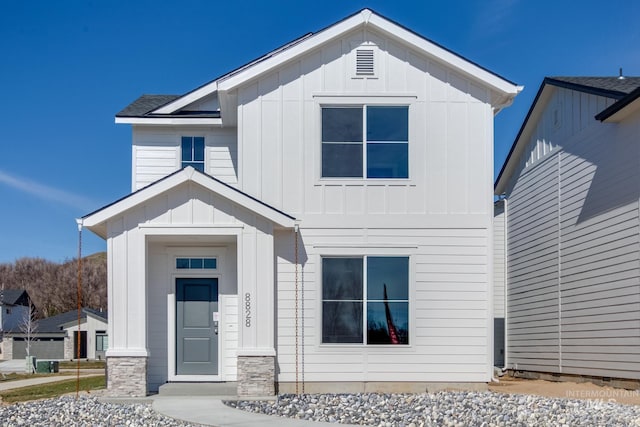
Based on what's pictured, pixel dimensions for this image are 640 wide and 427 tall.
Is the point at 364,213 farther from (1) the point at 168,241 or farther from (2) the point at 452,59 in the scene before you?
(1) the point at 168,241

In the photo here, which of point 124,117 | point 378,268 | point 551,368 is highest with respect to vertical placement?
point 124,117

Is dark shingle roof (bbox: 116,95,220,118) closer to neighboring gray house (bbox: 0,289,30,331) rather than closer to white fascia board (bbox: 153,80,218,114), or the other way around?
white fascia board (bbox: 153,80,218,114)

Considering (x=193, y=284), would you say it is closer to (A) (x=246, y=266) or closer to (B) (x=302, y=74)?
(A) (x=246, y=266)

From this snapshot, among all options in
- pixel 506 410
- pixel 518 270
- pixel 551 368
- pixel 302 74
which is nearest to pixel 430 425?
pixel 506 410

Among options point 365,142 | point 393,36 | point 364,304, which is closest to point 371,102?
point 365,142

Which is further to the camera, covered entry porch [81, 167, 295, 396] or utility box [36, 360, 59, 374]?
utility box [36, 360, 59, 374]

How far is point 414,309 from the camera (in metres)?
12.1

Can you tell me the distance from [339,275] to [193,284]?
102 inches

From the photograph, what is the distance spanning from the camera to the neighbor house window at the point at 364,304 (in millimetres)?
12023

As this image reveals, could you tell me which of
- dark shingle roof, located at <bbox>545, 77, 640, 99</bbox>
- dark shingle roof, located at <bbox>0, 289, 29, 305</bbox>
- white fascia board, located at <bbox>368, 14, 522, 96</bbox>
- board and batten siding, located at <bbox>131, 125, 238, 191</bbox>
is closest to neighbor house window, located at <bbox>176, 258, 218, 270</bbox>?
board and batten siding, located at <bbox>131, 125, 238, 191</bbox>

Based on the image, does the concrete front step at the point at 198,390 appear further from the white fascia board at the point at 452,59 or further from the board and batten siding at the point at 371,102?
the white fascia board at the point at 452,59

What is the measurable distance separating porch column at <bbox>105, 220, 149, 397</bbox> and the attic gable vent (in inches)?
188

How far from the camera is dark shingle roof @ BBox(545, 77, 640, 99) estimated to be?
1335 cm

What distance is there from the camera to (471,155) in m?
12.4
